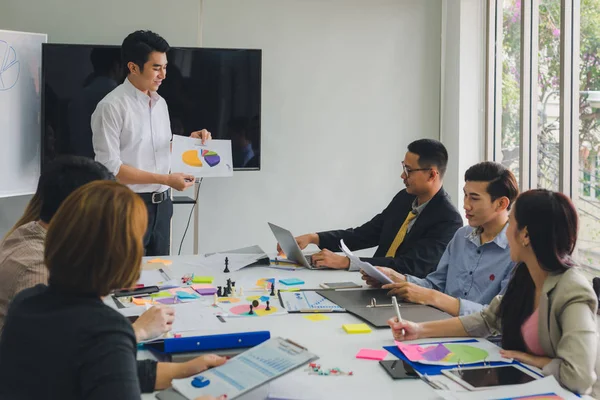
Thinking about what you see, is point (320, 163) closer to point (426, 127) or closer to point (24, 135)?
point (426, 127)

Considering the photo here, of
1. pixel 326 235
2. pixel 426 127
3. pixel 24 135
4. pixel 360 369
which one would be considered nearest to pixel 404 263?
pixel 326 235

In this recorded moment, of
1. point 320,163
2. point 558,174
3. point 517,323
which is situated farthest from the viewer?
point 320,163

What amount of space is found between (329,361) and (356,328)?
0.90 ft

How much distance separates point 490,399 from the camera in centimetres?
132

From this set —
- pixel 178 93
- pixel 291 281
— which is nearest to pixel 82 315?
pixel 291 281

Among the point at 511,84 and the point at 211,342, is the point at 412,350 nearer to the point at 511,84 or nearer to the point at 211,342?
the point at 211,342

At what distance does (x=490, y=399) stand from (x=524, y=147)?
2824mm

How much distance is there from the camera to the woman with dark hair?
147 cm

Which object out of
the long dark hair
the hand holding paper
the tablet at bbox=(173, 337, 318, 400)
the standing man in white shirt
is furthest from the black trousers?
the long dark hair

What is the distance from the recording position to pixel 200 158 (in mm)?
3205

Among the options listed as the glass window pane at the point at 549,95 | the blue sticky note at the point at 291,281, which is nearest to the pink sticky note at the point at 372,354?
the blue sticky note at the point at 291,281

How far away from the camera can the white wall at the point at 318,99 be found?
171 inches

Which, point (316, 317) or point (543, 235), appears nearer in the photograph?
point (543, 235)

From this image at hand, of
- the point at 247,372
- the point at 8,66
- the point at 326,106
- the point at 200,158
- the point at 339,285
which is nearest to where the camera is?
the point at 247,372
